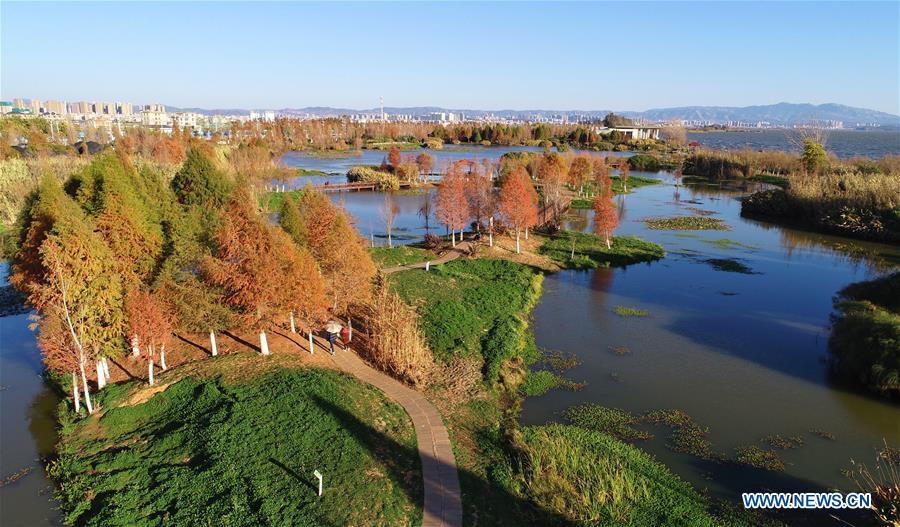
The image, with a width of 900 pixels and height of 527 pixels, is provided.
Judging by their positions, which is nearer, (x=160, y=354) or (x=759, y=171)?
(x=160, y=354)

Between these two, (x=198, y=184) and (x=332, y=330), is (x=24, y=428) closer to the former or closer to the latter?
(x=332, y=330)

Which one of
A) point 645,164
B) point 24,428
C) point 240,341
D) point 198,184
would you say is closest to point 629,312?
point 240,341

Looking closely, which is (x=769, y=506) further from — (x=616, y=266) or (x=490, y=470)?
(x=616, y=266)

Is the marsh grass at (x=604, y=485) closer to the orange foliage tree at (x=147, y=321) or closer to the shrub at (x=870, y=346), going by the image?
the shrub at (x=870, y=346)

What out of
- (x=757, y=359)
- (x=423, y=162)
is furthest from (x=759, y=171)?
(x=757, y=359)

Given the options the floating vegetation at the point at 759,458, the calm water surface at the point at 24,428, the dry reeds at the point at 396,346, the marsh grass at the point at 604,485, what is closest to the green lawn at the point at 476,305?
the dry reeds at the point at 396,346

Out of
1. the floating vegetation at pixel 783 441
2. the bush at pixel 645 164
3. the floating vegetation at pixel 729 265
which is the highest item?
the bush at pixel 645 164
